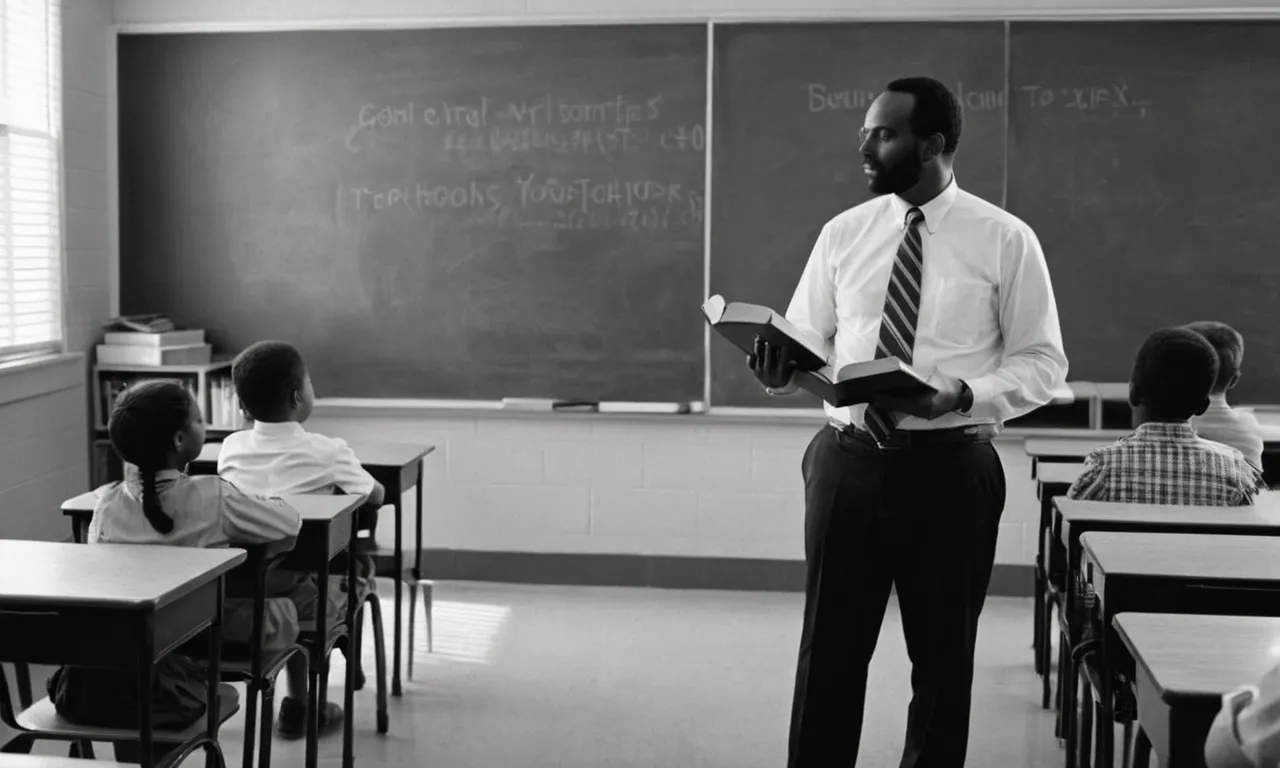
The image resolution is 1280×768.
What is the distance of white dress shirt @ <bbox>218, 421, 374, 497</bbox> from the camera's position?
10.9 ft

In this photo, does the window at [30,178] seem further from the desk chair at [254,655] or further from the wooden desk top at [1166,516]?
the wooden desk top at [1166,516]

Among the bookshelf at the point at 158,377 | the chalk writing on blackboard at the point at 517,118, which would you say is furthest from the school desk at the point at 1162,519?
the bookshelf at the point at 158,377

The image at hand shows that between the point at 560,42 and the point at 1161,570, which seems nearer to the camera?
the point at 1161,570

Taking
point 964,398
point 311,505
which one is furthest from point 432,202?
point 964,398

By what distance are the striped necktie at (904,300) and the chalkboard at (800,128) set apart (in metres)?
2.41

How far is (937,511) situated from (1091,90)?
9.61 ft

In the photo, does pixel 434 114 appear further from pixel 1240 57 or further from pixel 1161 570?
pixel 1161 570

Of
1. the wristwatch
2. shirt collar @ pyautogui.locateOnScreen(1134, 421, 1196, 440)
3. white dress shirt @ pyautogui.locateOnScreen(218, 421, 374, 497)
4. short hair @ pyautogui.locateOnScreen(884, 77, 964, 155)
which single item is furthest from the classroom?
short hair @ pyautogui.locateOnScreen(884, 77, 964, 155)

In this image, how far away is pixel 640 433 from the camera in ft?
16.9

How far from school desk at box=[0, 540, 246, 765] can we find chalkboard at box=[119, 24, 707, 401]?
2.91 m

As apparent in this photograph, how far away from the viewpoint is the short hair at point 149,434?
2596 millimetres

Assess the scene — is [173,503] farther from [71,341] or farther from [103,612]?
[71,341]

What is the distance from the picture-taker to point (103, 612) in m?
2.12

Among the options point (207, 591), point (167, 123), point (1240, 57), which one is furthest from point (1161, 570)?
point (167, 123)
